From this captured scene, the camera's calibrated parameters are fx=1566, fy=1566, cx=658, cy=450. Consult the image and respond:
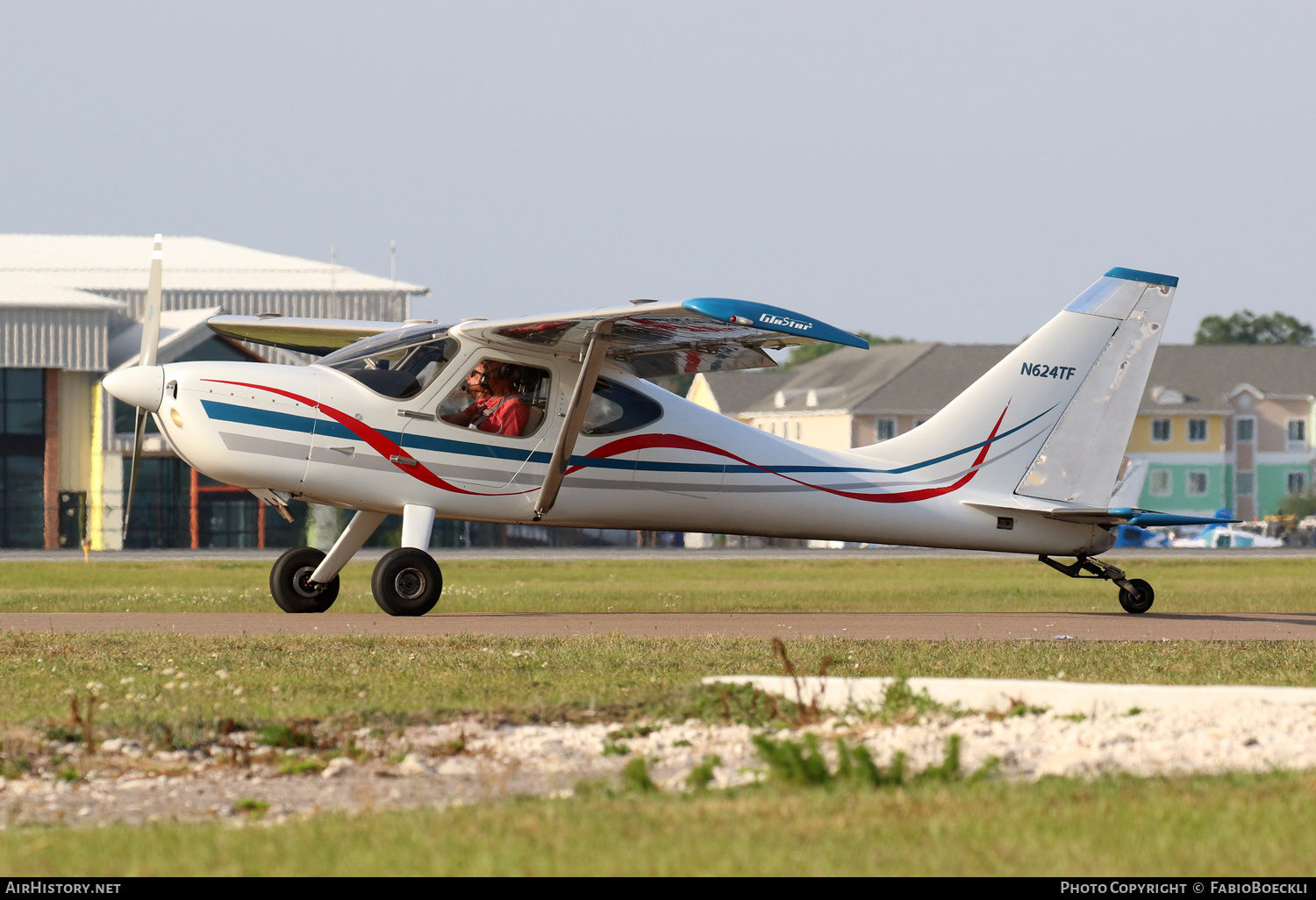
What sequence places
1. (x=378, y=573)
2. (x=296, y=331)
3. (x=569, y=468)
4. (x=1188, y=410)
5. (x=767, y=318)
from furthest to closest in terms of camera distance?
(x=1188, y=410) < (x=296, y=331) < (x=569, y=468) < (x=378, y=573) < (x=767, y=318)

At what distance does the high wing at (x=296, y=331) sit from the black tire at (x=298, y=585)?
3038mm

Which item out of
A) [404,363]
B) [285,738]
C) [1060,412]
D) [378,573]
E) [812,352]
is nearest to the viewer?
[285,738]

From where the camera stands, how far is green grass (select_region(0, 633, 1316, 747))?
7.58 m

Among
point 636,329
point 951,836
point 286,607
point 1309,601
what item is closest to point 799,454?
point 636,329

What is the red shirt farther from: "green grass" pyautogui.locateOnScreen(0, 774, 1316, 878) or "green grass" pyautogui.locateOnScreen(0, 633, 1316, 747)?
"green grass" pyautogui.locateOnScreen(0, 774, 1316, 878)

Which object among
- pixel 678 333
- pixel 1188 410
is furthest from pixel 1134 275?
pixel 1188 410

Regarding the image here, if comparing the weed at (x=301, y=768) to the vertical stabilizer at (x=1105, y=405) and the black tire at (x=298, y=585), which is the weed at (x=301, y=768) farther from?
the vertical stabilizer at (x=1105, y=405)

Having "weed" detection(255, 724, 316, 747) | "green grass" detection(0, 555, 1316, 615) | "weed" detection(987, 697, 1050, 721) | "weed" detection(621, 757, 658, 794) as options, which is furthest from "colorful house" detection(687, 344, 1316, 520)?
"weed" detection(621, 757, 658, 794)

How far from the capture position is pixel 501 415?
49.8 feet

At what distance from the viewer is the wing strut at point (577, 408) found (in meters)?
14.4

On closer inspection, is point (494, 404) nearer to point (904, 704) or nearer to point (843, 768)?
point (904, 704)

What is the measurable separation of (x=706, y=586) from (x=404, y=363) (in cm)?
1184

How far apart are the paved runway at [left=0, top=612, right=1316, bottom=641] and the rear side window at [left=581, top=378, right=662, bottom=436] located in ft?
6.19

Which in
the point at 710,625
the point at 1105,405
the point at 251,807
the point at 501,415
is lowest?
the point at 710,625
